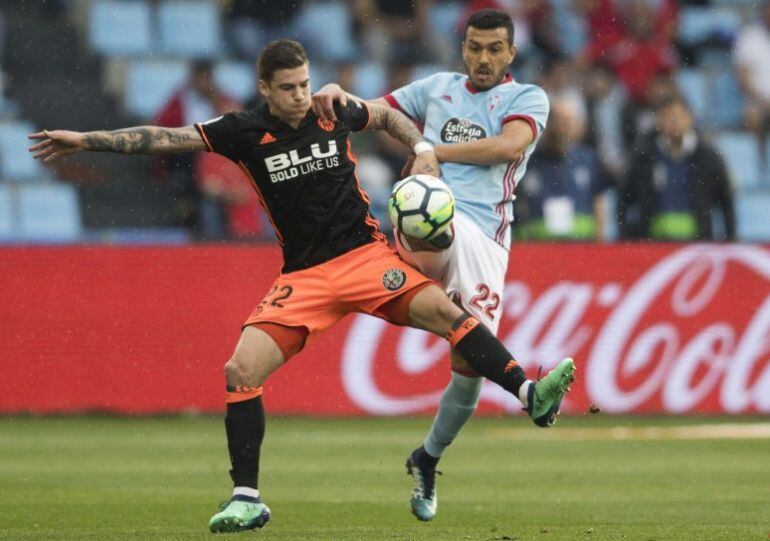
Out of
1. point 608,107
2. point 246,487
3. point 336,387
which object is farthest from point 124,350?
point 246,487

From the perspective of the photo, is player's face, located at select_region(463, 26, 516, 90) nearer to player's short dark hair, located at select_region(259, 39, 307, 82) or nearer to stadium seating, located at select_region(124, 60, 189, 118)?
player's short dark hair, located at select_region(259, 39, 307, 82)

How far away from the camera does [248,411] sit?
742 cm

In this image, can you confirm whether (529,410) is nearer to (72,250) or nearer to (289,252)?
(289,252)

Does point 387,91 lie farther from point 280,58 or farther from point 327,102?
point 280,58

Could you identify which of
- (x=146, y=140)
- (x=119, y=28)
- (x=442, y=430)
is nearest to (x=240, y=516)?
(x=442, y=430)

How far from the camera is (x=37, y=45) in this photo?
17438mm

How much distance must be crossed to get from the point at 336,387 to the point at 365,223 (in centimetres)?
676

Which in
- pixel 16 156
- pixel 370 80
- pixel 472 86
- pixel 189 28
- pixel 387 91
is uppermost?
pixel 189 28

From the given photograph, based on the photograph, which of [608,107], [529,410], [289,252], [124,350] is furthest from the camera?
[608,107]

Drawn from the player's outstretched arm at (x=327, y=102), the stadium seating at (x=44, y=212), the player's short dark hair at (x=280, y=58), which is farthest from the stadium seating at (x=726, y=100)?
the player's short dark hair at (x=280, y=58)

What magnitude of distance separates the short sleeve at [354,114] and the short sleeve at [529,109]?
2.52 ft

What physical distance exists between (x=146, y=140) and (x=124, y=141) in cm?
11

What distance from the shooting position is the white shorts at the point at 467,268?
8.17 m

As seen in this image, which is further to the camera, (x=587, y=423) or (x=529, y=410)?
(x=587, y=423)
